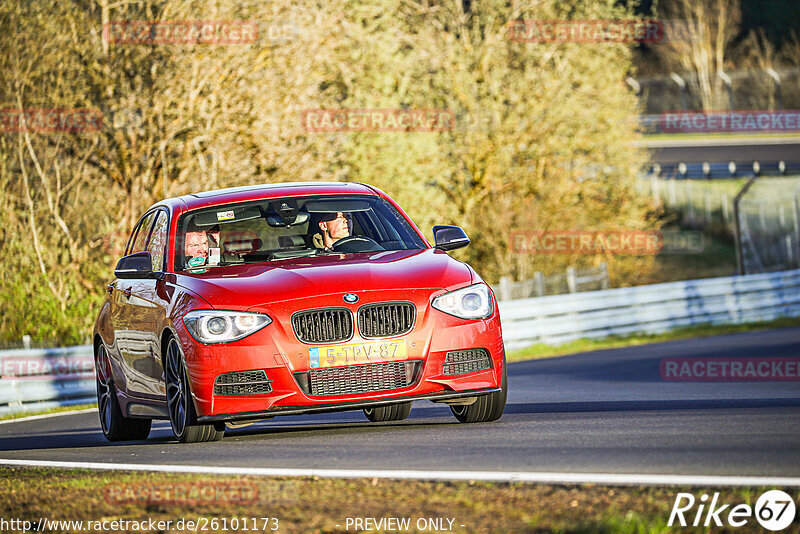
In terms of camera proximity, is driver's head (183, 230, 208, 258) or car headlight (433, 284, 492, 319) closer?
car headlight (433, 284, 492, 319)

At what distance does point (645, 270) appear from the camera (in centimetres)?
3941

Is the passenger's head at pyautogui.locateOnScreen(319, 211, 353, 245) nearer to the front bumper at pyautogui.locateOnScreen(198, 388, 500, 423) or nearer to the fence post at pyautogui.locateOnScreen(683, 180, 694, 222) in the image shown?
the front bumper at pyautogui.locateOnScreen(198, 388, 500, 423)

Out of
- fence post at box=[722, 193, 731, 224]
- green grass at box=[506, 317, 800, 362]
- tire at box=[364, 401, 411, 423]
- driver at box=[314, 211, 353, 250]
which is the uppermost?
driver at box=[314, 211, 353, 250]

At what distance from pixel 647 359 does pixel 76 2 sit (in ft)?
39.8

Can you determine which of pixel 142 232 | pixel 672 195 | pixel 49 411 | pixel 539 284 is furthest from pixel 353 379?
pixel 672 195

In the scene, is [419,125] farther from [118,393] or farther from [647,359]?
[118,393]

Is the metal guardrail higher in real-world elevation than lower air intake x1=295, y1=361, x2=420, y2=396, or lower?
lower

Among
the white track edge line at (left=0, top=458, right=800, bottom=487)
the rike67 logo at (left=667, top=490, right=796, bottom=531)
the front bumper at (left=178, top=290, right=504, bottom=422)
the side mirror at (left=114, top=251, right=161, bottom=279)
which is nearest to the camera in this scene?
the rike67 logo at (left=667, top=490, right=796, bottom=531)

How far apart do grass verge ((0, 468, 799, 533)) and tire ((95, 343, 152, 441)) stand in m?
3.29

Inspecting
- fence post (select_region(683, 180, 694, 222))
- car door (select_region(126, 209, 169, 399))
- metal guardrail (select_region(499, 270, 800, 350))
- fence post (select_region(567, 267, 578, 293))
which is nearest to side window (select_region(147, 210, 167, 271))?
car door (select_region(126, 209, 169, 399))

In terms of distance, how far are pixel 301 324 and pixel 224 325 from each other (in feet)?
1.56

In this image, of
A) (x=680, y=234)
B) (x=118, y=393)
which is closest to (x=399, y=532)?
(x=118, y=393)

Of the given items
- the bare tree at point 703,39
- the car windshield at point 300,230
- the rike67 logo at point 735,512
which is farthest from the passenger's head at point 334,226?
the bare tree at point 703,39

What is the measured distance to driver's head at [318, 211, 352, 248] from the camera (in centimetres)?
973
